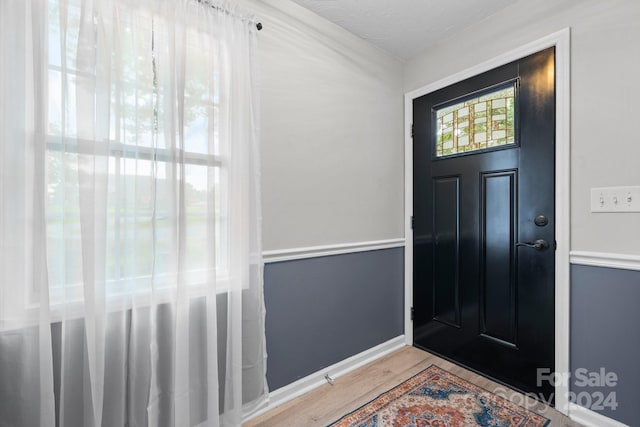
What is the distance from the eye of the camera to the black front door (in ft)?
5.80

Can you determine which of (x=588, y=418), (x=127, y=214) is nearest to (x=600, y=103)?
(x=588, y=418)

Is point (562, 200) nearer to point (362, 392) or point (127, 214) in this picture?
point (362, 392)

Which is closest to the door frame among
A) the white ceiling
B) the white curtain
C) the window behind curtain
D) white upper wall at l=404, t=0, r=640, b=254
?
white upper wall at l=404, t=0, r=640, b=254

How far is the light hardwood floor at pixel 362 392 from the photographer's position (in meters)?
1.65

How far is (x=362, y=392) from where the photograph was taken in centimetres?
189

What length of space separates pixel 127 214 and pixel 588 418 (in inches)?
100

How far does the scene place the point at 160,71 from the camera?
129cm

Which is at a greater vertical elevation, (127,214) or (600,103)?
(600,103)

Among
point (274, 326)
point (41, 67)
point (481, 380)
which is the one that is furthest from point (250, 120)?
point (481, 380)

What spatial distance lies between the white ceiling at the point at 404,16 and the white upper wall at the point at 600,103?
33 centimetres

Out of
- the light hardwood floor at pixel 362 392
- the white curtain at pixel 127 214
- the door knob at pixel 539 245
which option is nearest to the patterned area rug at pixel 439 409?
the light hardwood floor at pixel 362 392

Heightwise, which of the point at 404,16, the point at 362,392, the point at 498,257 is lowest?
the point at 362,392

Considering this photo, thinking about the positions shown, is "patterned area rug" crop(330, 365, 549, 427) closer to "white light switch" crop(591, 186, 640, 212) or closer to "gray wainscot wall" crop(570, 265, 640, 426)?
"gray wainscot wall" crop(570, 265, 640, 426)

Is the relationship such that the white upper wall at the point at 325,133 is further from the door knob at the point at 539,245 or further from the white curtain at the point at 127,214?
the door knob at the point at 539,245
